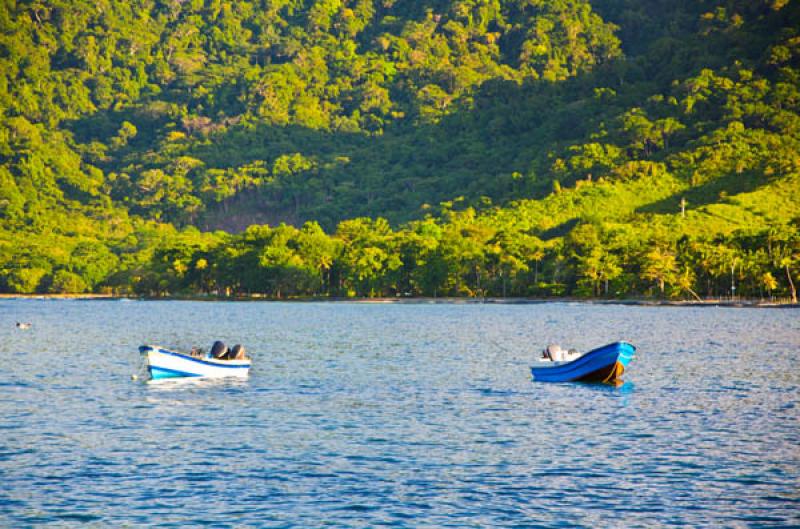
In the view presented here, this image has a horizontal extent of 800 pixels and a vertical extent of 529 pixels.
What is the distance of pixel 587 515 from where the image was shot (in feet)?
104

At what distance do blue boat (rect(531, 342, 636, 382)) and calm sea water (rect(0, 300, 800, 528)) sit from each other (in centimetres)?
110

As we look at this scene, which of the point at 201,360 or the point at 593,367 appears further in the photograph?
the point at 201,360

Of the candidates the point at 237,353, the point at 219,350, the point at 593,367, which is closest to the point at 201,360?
the point at 219,350

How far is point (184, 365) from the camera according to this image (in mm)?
67000

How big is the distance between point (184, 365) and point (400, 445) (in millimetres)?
27380

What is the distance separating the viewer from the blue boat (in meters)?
64.2

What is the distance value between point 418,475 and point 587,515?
7535 millimetres

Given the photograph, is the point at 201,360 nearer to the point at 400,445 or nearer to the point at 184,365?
the point at 184,365

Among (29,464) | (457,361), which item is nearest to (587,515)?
(29,464)

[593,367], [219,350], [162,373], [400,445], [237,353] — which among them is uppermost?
[219,350]

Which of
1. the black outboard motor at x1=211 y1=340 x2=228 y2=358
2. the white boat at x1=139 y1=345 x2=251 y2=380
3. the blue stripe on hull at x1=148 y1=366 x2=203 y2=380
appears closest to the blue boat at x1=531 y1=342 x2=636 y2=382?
the white boat at x1=139 y1=345 x2=251 y2=380

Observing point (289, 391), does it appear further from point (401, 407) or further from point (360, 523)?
point (360, 523)

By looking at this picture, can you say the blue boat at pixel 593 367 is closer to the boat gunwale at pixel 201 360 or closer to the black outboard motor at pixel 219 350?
the boat gunwale at pixel 201 360

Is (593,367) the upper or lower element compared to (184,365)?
upper
